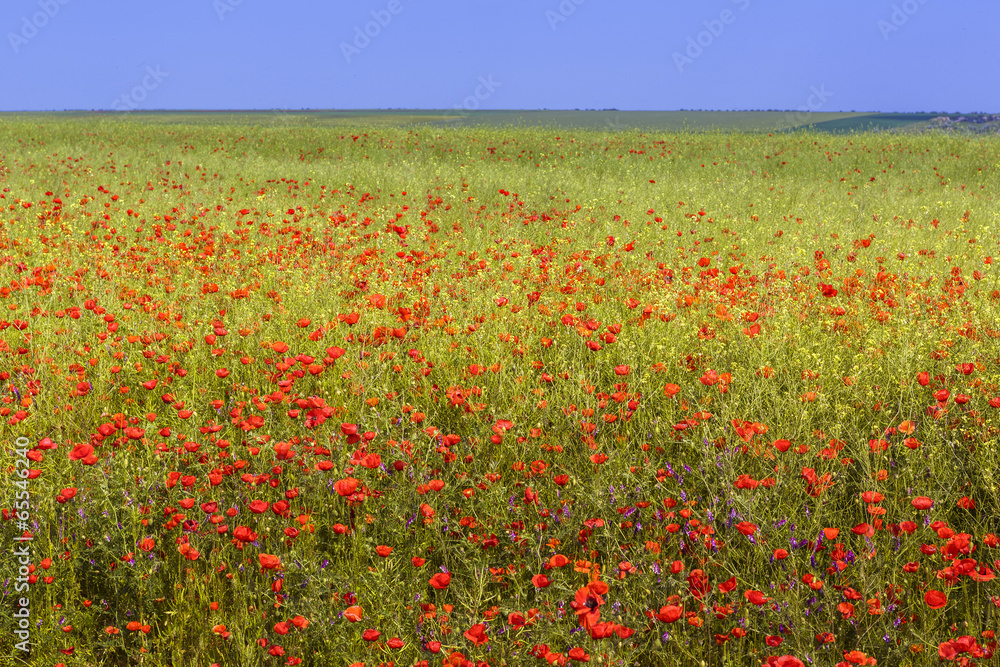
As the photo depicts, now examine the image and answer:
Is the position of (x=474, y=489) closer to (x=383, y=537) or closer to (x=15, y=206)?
(x=383, y=537)

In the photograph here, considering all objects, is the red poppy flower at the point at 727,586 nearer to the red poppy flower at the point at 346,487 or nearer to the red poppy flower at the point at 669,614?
the red poppy flower at the point at 669,614

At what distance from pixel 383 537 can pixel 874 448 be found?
5.38ft

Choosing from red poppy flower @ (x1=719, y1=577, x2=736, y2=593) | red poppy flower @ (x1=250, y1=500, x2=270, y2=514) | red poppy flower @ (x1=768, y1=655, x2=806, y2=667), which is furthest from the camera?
red poppy flower @ (x1=250, y1=500, x2=270, y2=514)

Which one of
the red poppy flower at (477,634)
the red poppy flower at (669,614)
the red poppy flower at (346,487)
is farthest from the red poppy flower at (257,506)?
the red poppy flower at (669,614)

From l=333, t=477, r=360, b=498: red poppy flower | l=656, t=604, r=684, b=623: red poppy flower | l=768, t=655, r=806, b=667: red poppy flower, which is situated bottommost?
l=768, t=655, r=806, b=667: red poppy flower

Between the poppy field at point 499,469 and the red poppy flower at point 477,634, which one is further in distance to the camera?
the poppy field at point 499,469

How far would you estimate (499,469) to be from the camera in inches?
96.9

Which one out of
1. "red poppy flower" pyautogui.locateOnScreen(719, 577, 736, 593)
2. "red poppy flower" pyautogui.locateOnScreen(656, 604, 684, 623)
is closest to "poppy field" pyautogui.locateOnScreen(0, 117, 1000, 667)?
"red poppy flower" pyautogui.locateOnScreen(719, 577, 736, 593)

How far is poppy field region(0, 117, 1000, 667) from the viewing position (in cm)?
180

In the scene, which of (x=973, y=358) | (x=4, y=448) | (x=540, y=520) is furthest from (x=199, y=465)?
(x=973, y=358)

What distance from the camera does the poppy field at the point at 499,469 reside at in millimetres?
1796

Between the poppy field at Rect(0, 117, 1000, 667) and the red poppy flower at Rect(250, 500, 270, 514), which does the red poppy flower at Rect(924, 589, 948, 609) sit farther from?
the red poppy flower at Rect(250, 500, 270, 514)

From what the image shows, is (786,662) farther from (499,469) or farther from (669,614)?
(499,469)

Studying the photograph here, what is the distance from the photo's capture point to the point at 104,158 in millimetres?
12992
